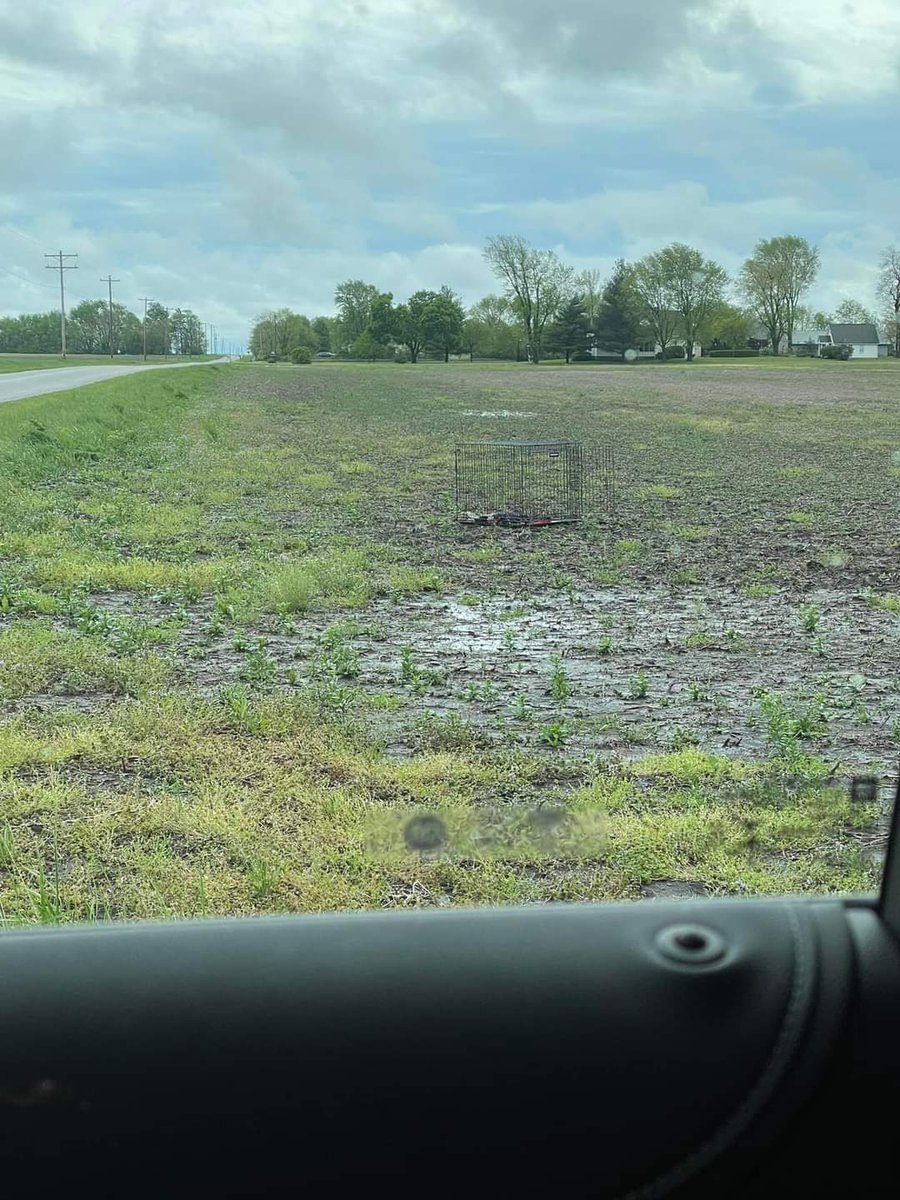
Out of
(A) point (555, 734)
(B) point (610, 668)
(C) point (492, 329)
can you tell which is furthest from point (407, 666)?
(C) point (492, 329)

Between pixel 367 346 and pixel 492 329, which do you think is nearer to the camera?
pixel 367 346

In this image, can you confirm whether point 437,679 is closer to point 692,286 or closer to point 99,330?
point 692,286

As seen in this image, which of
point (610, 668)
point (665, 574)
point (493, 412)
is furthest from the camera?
point (493, 412)

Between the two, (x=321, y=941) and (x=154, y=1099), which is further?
(x=321, y=941)

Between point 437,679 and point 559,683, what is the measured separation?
0.36 m

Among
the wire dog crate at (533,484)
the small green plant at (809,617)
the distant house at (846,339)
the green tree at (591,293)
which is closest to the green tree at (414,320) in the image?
the green tree at (591,293)

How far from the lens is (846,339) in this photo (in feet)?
7.19

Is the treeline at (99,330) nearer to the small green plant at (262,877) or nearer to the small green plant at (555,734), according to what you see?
the small green plant at (262,877)

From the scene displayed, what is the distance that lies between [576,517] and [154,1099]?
18.5ft

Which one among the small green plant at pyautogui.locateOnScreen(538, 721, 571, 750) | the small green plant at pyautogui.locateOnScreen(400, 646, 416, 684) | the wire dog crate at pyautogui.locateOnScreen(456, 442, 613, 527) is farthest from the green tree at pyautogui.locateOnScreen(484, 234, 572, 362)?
the wire dog crate at pyautogui.locateOnScreen(456, 442, 613, 527)

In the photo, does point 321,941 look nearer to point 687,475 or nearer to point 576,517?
point 576,517

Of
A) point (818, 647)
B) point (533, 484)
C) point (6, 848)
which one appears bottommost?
point (6, 848)

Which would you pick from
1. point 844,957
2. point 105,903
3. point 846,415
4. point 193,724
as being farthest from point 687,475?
point 844,957

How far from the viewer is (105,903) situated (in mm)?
1913
